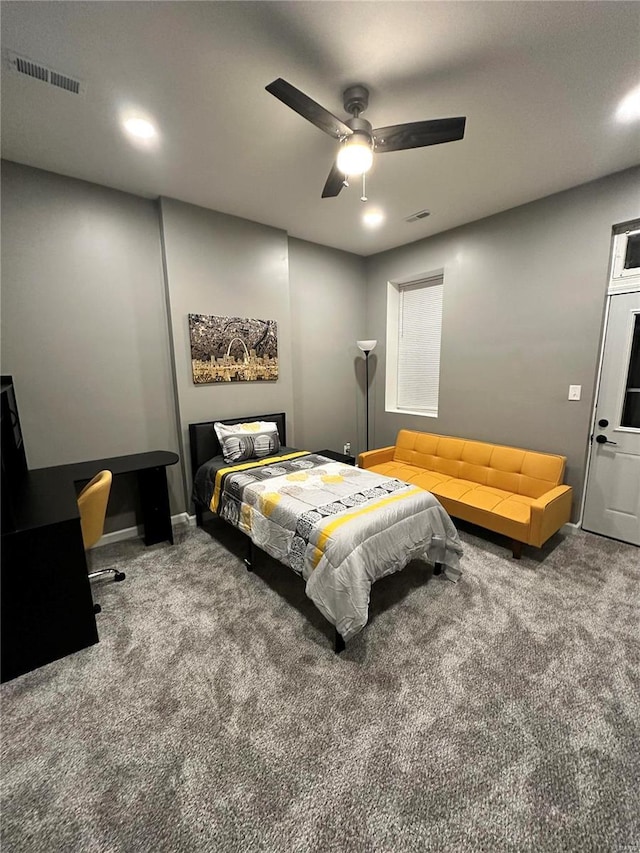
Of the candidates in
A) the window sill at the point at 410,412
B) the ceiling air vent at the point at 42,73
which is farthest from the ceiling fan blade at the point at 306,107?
the window sill at the point at 410,412

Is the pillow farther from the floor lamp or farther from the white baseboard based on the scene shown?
the floor lamp

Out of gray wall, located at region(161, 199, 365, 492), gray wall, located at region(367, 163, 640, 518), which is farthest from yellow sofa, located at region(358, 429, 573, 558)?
gray wall, located at region(161, 199, 365, 492)

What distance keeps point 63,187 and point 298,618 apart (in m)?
3.54

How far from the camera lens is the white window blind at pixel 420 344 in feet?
13.3

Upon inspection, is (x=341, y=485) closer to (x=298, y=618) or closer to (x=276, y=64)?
(x=298, y=618)

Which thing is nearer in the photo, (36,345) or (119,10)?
(119,10)

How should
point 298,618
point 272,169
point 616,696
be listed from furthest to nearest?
point 272,169, point 298,618, point 616,696

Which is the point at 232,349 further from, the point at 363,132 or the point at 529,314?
the point at 529,314

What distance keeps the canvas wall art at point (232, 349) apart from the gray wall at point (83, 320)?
286 millimetres

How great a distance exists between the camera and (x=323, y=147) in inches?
85.9

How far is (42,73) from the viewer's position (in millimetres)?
1646

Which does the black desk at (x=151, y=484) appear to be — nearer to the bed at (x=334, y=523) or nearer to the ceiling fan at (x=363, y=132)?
the bed at (x=334, y=523)

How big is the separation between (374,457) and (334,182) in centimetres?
269

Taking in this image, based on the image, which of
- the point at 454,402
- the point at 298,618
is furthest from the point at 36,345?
the point at 454,402
